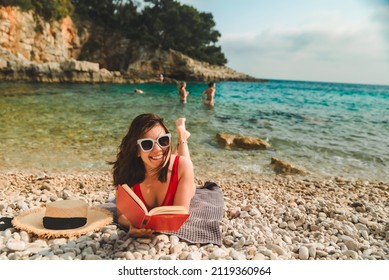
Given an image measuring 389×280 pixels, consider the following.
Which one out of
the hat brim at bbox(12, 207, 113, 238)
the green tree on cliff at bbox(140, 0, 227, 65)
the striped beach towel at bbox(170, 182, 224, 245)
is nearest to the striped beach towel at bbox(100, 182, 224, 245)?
the striped beach towel at bbox(170, 182, 224, 245)

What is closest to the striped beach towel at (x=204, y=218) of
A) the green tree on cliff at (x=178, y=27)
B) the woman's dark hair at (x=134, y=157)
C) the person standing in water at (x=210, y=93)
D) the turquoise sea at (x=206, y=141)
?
the woman's dark hair at (x=134, y=157)

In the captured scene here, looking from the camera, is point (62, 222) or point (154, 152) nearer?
point (154, 152)

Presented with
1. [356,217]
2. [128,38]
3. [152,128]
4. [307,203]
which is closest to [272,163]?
[307,203]

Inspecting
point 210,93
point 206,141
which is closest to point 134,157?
point 206,141

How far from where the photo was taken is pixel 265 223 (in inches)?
136

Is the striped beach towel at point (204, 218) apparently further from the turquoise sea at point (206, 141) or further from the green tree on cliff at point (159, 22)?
the green tree on cliff at point (159, 22)

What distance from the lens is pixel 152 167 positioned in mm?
2789

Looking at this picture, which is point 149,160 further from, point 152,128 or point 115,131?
point 115,131

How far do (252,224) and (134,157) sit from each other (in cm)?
141

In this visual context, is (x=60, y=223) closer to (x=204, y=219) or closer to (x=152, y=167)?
(x=152, y=167)

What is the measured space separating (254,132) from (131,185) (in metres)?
7.68

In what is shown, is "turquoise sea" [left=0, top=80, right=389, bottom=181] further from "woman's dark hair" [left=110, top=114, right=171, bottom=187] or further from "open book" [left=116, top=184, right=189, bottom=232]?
"open book" [left=116, top=184, right=189, bottom=232]

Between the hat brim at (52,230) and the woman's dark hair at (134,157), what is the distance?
1.28 ft

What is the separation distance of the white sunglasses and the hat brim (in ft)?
2.96
